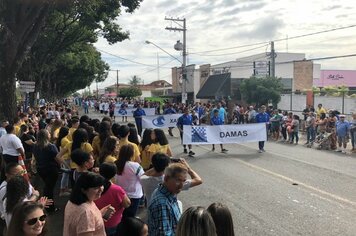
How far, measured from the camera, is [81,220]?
372 cm

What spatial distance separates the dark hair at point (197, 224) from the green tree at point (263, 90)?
2977cm

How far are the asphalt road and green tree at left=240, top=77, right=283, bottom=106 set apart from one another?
16.3 meters

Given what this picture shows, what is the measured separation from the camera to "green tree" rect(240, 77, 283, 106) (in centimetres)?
3192

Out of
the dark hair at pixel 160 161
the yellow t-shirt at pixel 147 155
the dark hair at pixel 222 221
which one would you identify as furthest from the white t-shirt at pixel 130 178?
the dark hair at pixel 222 221

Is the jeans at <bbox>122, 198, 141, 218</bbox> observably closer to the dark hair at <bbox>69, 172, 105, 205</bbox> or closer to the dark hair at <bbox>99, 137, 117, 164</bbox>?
the dark hair at <bbox>99, 137, 117, 164</bbox>

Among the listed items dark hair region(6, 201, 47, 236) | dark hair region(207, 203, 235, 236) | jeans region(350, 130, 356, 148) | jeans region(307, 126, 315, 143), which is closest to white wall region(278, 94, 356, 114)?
A: jeans region(307, 126, 315, 143)

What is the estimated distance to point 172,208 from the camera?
Result: 3.73m

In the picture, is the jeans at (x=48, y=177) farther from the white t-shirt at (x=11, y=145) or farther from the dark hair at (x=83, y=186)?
the dark hair at (x=83, y=186)

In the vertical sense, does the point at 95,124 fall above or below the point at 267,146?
above

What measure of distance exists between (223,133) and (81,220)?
12.9 meters

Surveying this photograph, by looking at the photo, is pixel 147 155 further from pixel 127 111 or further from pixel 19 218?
pixel 127 111

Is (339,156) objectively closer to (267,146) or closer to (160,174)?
(267,146)

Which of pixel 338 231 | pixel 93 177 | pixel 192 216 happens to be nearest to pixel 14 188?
pixel 93 177

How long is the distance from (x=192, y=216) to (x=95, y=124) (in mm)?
7965
